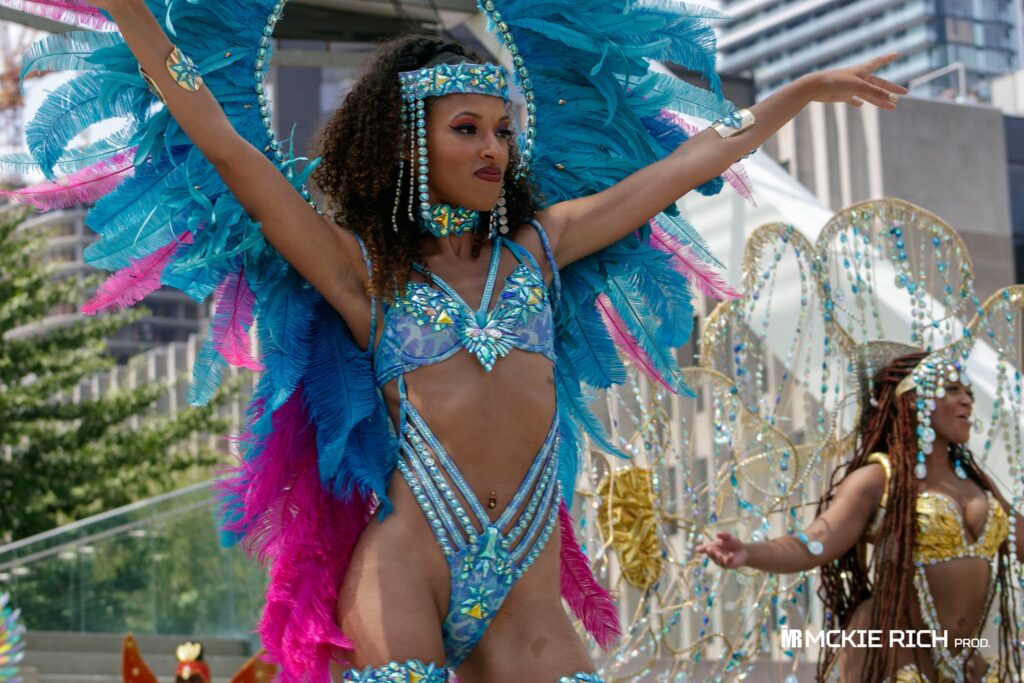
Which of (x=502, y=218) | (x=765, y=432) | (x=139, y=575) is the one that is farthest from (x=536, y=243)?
(x=139, y=575)

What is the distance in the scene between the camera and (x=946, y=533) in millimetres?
5098

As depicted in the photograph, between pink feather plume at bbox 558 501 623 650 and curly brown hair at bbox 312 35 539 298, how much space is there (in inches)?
29.0

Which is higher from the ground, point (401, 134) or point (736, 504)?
point (401, 134)

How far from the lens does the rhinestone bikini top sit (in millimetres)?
3133

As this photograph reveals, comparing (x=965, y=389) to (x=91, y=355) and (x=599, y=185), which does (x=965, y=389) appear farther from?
(x=91, y=355)

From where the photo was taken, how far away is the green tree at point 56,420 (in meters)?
14.5

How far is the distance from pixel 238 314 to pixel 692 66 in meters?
1.25

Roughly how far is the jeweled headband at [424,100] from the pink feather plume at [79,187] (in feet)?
1.99

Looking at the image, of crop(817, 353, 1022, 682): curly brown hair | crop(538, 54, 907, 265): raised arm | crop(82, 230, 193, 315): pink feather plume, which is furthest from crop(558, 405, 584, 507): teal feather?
crop(817, 353, 1022, 682): curly brown hair

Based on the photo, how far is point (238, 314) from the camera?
130 inches

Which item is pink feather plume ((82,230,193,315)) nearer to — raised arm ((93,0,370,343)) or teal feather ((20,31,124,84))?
raised arm ((93,0,370,343))

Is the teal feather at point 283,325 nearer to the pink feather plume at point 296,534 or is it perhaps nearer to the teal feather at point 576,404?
the pink feather plume at point 296,534

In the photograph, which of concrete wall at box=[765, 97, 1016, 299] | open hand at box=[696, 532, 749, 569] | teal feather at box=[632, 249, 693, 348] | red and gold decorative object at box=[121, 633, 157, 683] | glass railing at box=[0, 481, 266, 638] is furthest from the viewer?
concrete wall at box=[765, 97, 1016, 299]

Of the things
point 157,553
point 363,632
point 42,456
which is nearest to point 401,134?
point 363,632
